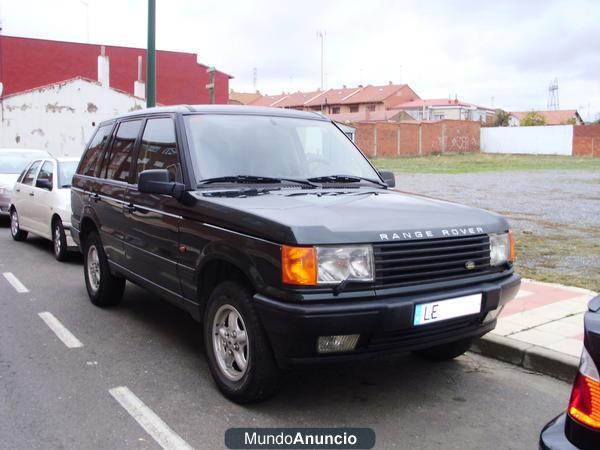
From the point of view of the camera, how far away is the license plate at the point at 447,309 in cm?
363

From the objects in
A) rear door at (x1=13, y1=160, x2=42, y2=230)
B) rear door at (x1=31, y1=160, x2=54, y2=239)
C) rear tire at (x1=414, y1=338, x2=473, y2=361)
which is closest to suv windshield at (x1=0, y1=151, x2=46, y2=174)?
rear door at (x1=13, y1=160, x2=42, y2=230)

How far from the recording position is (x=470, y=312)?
3900mm

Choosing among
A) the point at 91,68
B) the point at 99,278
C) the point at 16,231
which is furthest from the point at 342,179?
the point at 91,68

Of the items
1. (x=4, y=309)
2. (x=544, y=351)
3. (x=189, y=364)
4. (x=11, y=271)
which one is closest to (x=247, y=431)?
(x=189, y=364)

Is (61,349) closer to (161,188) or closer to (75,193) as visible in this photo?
(161,188)

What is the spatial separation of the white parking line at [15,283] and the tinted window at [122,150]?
2.21 meters

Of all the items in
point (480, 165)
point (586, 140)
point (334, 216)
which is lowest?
point (334, 216)

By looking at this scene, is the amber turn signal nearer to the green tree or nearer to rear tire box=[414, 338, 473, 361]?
rear tire box=[414, 338, 473, 361]

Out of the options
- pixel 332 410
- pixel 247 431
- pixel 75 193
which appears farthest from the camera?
pixel 75 193

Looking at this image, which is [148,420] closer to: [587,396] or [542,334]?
[587,396]

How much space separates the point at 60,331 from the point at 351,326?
3355mm

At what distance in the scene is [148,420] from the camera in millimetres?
3812

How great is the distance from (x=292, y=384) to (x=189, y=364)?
910mm

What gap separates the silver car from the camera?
12867mm
